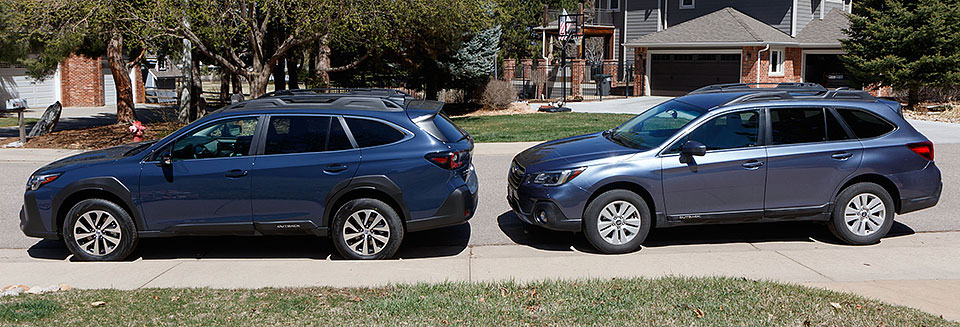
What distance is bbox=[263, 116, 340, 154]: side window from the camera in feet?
25.0

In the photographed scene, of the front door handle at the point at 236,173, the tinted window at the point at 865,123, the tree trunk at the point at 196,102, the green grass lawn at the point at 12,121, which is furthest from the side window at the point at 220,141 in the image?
the green grass lawn at the point at 12,121

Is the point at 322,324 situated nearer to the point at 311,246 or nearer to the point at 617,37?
the point at 311,246

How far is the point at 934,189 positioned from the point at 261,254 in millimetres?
6974

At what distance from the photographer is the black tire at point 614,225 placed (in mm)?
7711

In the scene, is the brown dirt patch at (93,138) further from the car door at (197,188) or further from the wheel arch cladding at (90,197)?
the car door at (197,188)

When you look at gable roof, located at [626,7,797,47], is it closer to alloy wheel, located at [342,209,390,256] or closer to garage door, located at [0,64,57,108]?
garage door, located at [0,64,57,108]

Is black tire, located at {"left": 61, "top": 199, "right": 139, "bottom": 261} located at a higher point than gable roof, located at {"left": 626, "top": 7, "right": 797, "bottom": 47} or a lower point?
lower

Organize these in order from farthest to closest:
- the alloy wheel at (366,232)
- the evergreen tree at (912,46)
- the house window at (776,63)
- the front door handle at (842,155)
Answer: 1. the house window at (776,63)
2. the evergreen tree at (912,46)
3. the front door handle at (842,155)
4. the alloy wheel at (366,232)

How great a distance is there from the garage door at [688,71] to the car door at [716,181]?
88.7 ft

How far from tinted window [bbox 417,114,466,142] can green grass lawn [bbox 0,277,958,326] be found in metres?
1.81

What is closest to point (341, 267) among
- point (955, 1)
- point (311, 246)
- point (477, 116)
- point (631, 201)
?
point (311, 246)

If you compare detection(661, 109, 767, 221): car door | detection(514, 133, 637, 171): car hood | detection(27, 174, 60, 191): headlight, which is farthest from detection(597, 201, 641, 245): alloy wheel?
detection(27, 174, 60, 191): headlight

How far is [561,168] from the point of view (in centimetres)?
784

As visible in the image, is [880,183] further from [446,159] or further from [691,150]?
[446,159]
